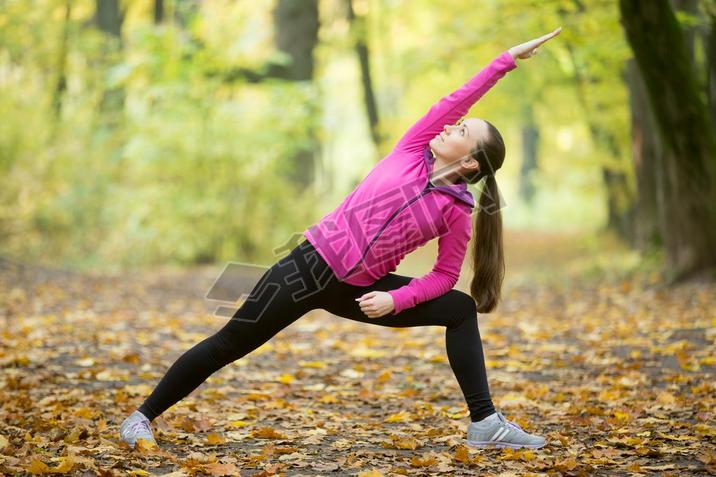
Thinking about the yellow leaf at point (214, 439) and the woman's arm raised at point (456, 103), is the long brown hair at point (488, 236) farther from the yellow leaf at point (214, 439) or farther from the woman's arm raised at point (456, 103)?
the yellow leaf at point (214, 439)

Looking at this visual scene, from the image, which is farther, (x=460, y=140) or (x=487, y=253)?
(x=487, y=253)

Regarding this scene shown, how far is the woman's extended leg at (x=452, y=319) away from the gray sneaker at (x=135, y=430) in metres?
1.01

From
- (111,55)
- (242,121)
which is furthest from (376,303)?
(111,55)

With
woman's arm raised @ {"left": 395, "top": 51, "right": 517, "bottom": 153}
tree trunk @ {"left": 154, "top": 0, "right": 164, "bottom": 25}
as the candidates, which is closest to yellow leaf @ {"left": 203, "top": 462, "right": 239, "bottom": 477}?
woman's arm raised @ {"left": 395, "top": 51, "right": 517, "bottom": 153}

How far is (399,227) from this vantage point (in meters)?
3.78

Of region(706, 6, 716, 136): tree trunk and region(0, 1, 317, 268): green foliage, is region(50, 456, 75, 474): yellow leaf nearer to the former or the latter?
region(706, 6, 716, 136): tree trunk

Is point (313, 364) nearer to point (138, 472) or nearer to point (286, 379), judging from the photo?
point (286, 379)

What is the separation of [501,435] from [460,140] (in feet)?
4.67

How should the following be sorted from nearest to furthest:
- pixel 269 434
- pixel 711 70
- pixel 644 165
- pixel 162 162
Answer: pixel 269 434, pixel 711 70, pixel 644 165, pixel 162 162

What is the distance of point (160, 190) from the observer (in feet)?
46.8

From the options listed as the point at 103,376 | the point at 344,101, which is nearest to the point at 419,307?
the point at 103,376

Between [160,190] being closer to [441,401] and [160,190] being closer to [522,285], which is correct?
[522,285]

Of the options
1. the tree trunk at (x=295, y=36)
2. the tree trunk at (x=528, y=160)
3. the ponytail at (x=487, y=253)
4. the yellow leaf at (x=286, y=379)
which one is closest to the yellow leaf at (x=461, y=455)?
the ponytail at (x=487, y=253)

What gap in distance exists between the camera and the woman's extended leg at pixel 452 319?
155 inches
